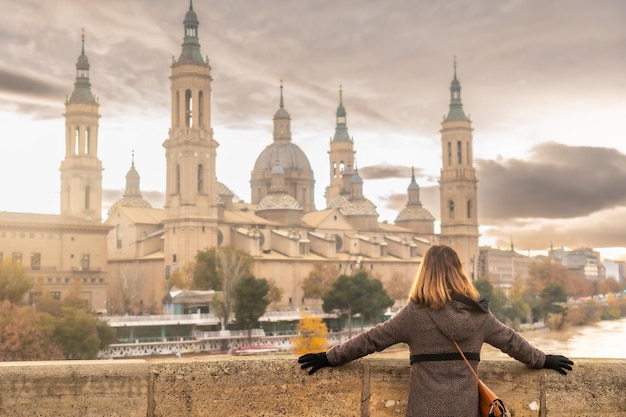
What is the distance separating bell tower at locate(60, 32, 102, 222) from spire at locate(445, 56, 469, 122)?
157 ft

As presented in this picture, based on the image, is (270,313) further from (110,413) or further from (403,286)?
(110,413)

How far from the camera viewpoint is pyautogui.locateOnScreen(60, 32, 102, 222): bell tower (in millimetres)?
74688

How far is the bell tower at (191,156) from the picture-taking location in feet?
239

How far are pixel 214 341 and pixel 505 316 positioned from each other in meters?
37.1

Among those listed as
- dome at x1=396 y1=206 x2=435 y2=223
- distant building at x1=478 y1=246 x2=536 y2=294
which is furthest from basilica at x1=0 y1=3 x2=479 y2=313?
distant building at x1=478 y1=246 x2=536 y2=294

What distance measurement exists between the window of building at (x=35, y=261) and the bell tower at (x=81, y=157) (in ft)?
42.4

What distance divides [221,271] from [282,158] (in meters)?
35.7

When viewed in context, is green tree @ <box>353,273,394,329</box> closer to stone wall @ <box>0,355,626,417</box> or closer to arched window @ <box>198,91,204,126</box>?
arched window @ <box>198,91,204,126</box>

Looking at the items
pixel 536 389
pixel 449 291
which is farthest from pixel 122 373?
pixel 536 389

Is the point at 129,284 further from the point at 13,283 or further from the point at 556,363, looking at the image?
the point at 556,363

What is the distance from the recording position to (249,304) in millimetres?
55969

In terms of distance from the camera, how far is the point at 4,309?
42781 millimetres

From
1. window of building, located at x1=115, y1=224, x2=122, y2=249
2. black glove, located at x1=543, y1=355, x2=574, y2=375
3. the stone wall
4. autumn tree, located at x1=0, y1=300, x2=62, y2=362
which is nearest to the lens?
the stone wall

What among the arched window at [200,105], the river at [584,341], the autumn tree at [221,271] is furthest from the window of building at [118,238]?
the river at [584,341]
